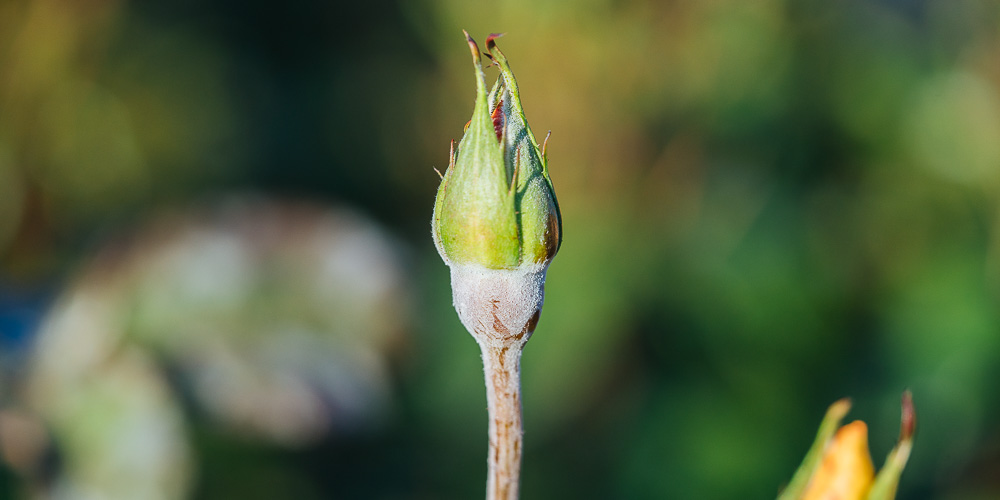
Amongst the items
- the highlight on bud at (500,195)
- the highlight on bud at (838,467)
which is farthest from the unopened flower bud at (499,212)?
the highlight on bud at (838,467)

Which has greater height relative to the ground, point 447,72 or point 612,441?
point 447,72

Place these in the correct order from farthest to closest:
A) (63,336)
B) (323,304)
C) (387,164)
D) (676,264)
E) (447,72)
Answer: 1. (387,164)
2. (447,72)
3. (676,264)
4. (323,304)
5. (63,336)

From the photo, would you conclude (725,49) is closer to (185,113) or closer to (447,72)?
(447,72)

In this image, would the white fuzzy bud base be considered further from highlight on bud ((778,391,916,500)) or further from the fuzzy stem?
highlight on bud ((778,391,916,500))

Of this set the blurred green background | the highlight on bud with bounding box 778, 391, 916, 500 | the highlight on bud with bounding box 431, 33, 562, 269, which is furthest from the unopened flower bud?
the blurred green background

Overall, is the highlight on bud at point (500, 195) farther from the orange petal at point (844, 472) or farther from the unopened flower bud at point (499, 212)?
the orange petal at point (844, 472)

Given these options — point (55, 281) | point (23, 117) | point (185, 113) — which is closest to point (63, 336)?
point (55, 281)
